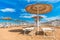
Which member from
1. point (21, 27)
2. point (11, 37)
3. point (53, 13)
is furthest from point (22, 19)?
point (53, 13)

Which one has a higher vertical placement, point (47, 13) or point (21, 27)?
point (47, 13)

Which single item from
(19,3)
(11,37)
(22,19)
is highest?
(19,3)

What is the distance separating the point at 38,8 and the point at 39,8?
0.08ft

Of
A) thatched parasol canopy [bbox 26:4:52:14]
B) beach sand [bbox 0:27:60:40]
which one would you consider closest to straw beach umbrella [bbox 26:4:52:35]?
thatched parasol canopy [bbox 26:4:52:14]

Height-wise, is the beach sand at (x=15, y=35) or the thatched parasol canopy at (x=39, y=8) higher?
the thatched parasol canopy at (x=39, y=8)

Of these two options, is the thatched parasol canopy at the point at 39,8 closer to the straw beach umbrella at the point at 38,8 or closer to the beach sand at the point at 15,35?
the straw beach umbrella at the point at 38,8

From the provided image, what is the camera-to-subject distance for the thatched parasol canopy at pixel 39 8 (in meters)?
3.84

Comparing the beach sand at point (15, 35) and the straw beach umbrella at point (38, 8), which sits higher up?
the straw beach umbrella at point (38, 8)

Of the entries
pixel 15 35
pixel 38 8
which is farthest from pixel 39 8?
pixel 15 35

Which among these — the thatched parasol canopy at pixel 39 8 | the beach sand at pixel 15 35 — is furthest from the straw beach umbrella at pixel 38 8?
the beach sand at pixel 15 35

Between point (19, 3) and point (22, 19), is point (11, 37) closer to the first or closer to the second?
point (22, 19)

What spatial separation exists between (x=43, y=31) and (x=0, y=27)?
102cm

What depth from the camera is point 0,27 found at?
3967mm

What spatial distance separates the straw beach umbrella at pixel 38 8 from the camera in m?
3.84
